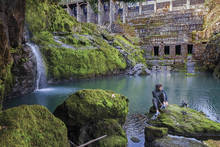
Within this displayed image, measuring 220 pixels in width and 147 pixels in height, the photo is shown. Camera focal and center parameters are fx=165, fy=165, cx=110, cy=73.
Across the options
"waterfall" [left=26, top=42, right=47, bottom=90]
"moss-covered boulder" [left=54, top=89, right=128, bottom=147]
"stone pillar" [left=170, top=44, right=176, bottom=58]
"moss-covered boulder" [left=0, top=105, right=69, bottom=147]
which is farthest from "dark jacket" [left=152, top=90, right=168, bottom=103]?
"stone pillar" [left=170, top=44, right=176, bottom=58]

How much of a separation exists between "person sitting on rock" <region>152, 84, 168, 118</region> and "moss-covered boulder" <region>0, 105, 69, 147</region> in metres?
4.53

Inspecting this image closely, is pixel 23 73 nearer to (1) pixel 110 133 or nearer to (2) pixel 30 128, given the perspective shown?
(1) pixel 110 133

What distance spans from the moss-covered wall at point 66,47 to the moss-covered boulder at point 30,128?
Answer: 14.4m

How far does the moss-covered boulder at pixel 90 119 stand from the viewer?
15.5 ft

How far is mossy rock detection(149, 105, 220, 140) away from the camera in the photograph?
5438 mm

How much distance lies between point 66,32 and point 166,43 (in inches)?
803

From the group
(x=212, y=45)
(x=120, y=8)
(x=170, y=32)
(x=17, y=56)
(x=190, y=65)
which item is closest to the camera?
(x=17, y=56)

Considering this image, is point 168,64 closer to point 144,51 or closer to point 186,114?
point 144,51

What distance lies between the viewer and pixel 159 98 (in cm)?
721

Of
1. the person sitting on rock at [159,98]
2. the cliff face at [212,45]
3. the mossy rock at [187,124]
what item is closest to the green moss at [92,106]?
the mossy rock at [187,124]

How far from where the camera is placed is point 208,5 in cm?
3691

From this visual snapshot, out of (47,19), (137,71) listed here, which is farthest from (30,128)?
(137,71)

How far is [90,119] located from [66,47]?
15895 mm

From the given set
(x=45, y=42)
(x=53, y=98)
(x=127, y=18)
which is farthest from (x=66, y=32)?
(x=127, y=18)
